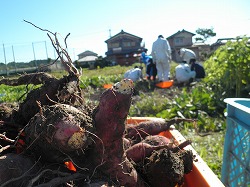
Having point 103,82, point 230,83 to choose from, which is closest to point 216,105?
point 230,83

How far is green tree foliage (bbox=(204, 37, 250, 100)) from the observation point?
5.46 m

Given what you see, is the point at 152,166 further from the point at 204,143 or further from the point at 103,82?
the point at 103,82

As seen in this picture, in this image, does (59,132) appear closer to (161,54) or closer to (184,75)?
(184,75)

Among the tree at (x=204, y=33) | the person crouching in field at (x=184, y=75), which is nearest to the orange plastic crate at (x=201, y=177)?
the person crouching in field at (x=184, y=75)

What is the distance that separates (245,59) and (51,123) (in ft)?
16.4

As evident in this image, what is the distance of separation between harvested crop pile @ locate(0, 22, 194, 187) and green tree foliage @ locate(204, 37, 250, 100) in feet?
14.4

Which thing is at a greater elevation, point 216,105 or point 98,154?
point 98,154

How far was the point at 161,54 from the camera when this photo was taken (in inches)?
411

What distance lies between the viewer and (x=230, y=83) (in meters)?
5.99

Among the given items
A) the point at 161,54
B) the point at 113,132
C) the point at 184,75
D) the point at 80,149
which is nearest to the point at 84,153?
the point at 80,149

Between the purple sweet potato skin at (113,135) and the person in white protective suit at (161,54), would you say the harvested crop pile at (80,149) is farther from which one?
the person in white protective suit at (161,54)

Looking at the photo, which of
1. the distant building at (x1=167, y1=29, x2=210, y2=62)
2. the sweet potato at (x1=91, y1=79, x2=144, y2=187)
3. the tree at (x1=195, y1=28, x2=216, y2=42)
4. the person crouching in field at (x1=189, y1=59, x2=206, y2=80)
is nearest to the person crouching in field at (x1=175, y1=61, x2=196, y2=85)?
the person crouching in field at (x1=189, y1=59, x2=206, y2=80)

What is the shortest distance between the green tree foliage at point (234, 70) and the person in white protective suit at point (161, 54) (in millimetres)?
4088

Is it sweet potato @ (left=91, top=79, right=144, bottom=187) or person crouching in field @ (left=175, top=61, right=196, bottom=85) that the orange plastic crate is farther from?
person crouching in field @ (left=175, top=61, right=196, bottom=85)
